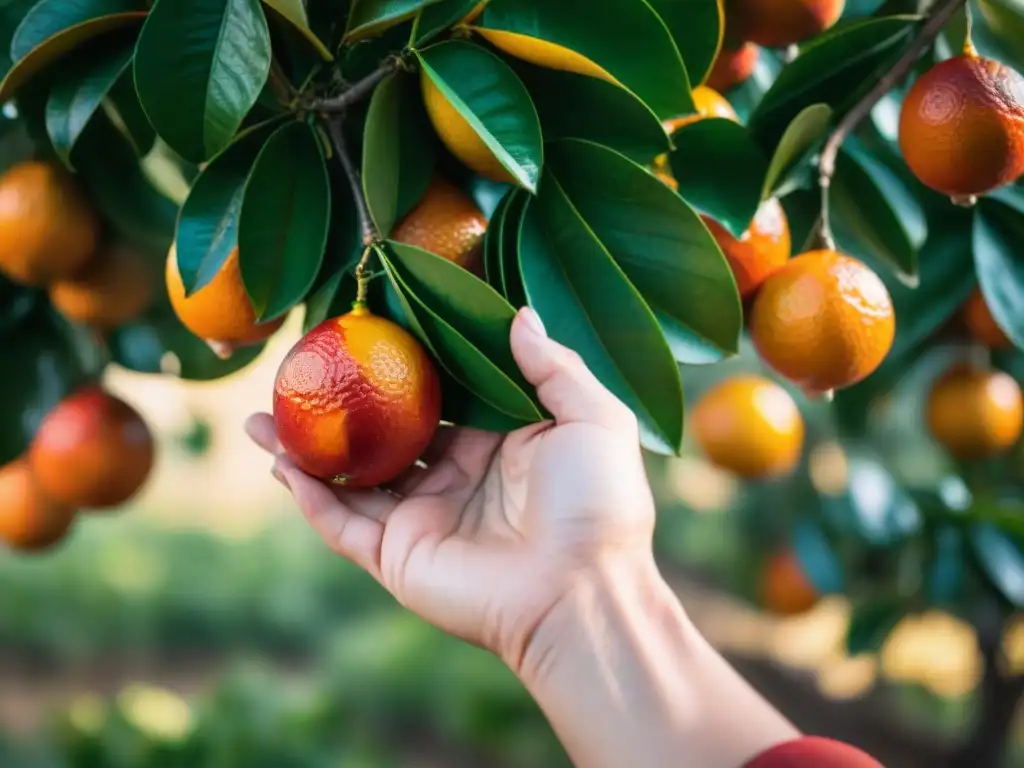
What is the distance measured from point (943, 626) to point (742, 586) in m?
0.66

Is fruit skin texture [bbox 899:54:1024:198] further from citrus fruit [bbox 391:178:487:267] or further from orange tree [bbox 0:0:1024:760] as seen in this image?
citrus fruit [bbox 391:178:487:267]

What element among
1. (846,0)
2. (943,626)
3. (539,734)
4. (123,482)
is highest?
(846,0)

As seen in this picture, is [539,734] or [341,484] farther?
[539,734]

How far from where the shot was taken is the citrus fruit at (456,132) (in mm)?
518

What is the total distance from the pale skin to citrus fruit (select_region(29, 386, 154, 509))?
0.81 feet

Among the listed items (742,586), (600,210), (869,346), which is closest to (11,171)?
(600,210)

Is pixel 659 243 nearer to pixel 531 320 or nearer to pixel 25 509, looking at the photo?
pixel 531 320

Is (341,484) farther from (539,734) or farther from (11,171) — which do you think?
(539,734)

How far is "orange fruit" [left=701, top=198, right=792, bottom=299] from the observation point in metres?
0.61

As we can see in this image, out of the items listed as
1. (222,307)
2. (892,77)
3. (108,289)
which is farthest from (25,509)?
(892,77)

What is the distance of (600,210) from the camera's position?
1.83 ft

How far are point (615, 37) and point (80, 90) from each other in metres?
0.31

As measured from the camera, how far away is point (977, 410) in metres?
0.93

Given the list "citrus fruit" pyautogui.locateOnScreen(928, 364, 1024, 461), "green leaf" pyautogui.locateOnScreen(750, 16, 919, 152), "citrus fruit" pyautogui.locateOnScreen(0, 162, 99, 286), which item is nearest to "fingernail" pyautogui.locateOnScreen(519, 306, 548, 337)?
"green leaf" pyautogui.locateOnScreen(750, 16, 919, 152)
